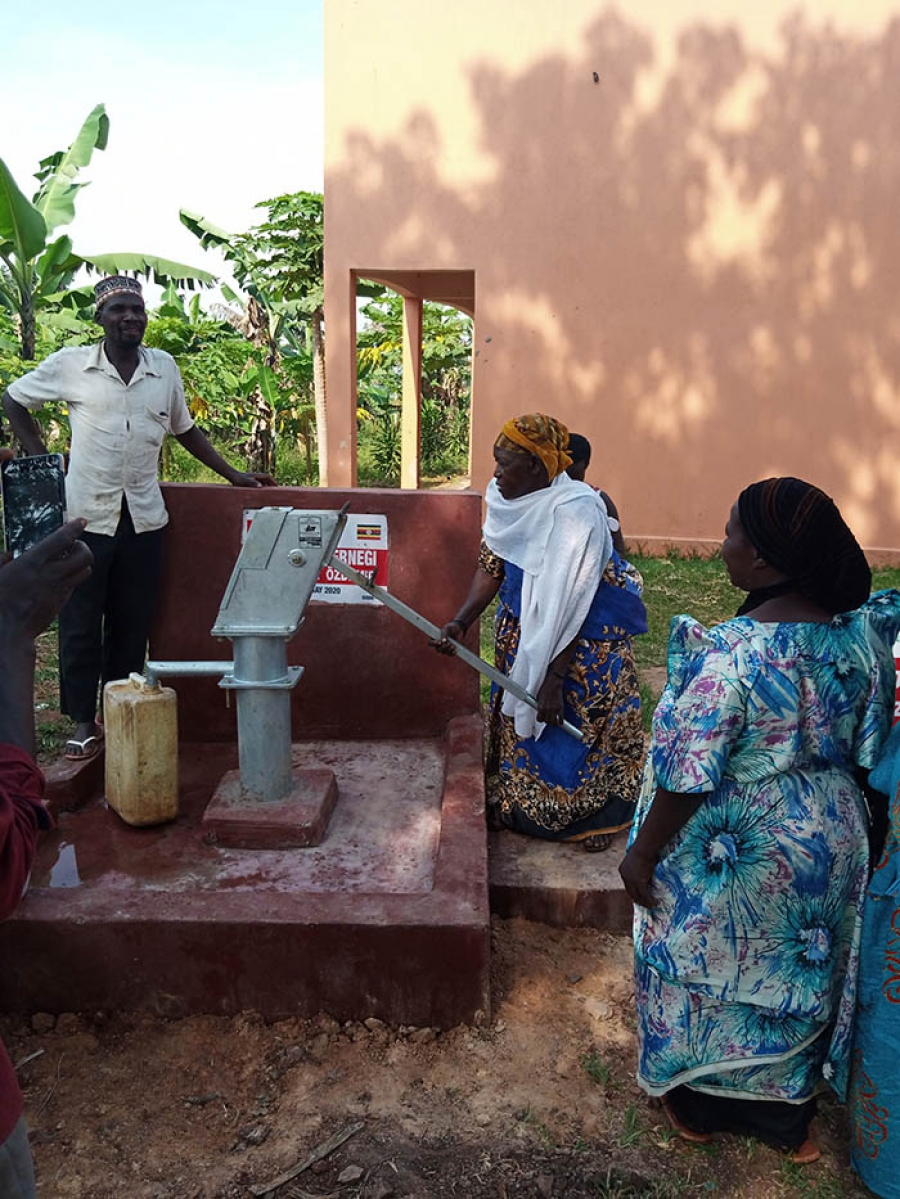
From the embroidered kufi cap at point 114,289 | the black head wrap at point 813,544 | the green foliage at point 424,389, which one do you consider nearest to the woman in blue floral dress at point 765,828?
the black head wrap at point 813,544

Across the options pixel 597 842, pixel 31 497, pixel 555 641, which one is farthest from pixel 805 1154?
pixel 31 497

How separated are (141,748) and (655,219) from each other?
23.0ft

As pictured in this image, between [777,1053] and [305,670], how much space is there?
229 cm

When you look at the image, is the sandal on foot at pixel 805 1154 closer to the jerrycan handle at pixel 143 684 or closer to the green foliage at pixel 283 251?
the jerrycan handle at pixel 143 684

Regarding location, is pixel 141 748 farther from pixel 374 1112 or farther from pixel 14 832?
pixel 14 832

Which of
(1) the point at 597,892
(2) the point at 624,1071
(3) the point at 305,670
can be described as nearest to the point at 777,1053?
(2) the point at 624,1071

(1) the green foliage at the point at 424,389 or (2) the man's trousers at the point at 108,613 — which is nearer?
(2) the man's trousers at the point at 108,613

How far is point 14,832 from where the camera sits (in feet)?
3.71

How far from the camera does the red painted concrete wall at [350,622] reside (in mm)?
3695

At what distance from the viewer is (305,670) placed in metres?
3.80

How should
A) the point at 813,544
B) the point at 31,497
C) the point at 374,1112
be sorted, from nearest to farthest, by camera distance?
the point at 813,544
the point at 374,1112
the point at 31,497

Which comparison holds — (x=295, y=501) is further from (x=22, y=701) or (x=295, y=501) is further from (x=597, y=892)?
(x=22, y=701)

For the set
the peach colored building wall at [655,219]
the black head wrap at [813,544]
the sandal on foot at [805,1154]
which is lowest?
the sandal on foot at [805,1154]

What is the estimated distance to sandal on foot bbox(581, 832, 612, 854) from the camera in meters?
3.21
